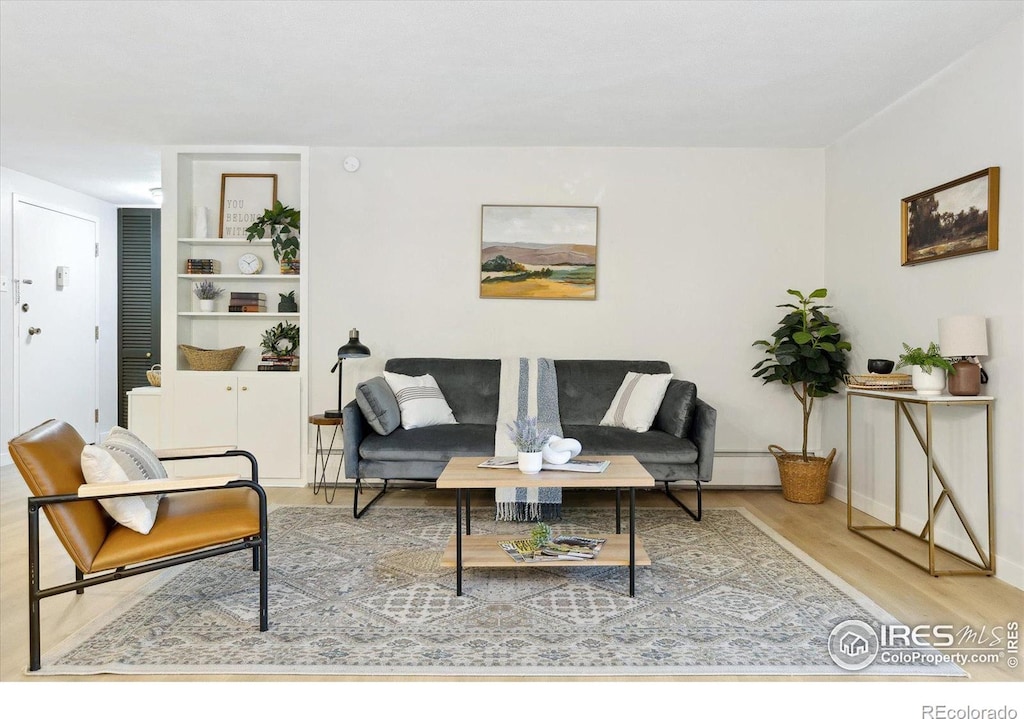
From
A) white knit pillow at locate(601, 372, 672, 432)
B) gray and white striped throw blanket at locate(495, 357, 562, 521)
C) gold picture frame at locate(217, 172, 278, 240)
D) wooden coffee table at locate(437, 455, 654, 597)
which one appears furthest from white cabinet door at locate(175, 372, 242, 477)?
white knit pillow at locate(601, 372, 672, 432)

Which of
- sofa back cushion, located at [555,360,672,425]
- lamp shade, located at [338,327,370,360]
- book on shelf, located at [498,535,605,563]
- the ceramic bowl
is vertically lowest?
book on shelf, located at [498,535,605,563]

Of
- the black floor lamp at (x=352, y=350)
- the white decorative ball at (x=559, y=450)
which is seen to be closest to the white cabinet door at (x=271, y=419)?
the black floor lamp at (x=352, y=350)

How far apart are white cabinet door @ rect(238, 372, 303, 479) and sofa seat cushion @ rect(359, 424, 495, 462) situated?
1.06 metres

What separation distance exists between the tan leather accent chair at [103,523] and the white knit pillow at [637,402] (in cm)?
248

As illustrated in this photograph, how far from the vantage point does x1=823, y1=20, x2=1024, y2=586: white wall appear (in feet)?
9.78

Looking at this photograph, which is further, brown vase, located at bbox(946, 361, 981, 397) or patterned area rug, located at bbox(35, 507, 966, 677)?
brown vase, located at bbox(946, 361, 981, 397)

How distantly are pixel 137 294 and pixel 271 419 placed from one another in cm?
339

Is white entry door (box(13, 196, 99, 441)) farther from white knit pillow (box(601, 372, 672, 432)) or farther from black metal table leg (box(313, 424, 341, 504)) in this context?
white knit pillow (box(601, 372, 672, 432))

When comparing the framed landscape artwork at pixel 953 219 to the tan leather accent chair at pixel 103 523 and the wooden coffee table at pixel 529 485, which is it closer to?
the wooden coffee table at pixel 529 485

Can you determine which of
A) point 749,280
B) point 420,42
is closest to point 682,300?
point 749,280

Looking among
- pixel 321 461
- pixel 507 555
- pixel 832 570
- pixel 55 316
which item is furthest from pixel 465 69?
pixel 55 316

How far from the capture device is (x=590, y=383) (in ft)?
15.3

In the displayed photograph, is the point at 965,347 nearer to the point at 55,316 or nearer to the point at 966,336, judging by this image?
the point at 966,336
